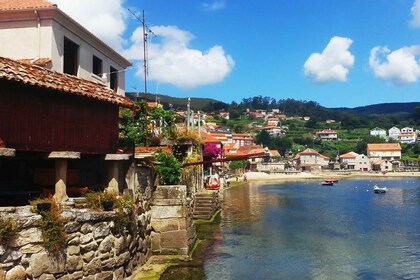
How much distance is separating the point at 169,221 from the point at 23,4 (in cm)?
1195

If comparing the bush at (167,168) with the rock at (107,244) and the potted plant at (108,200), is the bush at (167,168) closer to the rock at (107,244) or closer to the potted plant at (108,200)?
the potted plant at (108,200)

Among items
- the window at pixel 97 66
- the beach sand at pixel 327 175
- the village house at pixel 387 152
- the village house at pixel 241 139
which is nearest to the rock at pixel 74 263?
the window at pixel 97 66

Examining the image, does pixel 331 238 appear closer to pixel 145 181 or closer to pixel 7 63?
pixel 145 181

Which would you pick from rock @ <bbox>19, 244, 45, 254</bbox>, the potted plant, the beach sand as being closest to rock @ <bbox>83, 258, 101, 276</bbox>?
the potted plant

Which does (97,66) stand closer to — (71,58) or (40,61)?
(71,58)

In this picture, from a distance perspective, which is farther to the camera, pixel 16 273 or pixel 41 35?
pixel 41 35

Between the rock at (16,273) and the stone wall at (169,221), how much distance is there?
8471mm

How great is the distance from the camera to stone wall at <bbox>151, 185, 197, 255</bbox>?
19.8 meters

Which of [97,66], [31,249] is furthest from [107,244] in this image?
[97,66]

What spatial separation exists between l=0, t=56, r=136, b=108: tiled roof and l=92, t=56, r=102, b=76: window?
7331 mm

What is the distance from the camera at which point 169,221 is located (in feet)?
65.3

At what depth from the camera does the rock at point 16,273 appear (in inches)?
445

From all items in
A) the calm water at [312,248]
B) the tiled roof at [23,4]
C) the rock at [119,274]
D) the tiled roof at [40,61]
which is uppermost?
the tiled roof at [23,4]

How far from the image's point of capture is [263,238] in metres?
29.5
